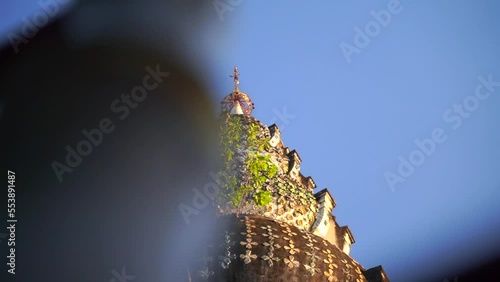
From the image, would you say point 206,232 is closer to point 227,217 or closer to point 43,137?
point 227,217

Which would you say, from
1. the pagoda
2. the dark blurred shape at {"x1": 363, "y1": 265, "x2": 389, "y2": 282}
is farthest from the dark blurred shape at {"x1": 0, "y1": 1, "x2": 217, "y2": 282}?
the dark blurred shape at {"x1": 363, "y1": 265, "x2": 389, "y2": 282}

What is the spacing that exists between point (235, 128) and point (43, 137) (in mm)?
11113

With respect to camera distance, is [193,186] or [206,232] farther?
[206,232]

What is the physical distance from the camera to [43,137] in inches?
279

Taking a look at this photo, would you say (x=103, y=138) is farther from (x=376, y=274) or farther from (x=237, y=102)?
(x=237, y=102)

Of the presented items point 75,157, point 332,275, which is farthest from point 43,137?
point 332,275

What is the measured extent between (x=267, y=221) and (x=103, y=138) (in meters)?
8.32

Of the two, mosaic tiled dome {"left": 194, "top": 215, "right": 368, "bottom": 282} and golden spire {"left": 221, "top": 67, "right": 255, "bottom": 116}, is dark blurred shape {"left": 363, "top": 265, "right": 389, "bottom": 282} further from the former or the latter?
golden spire {"left": 221, "top": 67, "right": 255, "bottom": 116}

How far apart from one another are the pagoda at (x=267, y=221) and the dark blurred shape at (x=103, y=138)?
5015mm

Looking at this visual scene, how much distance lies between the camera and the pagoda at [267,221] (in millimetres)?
13531

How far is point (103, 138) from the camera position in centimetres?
753

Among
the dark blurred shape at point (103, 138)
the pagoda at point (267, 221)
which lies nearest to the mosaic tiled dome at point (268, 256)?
the pagoda at point (267, 221)

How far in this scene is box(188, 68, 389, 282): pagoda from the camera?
1353 centimetres

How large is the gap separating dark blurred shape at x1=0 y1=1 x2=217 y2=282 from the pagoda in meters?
5.02
